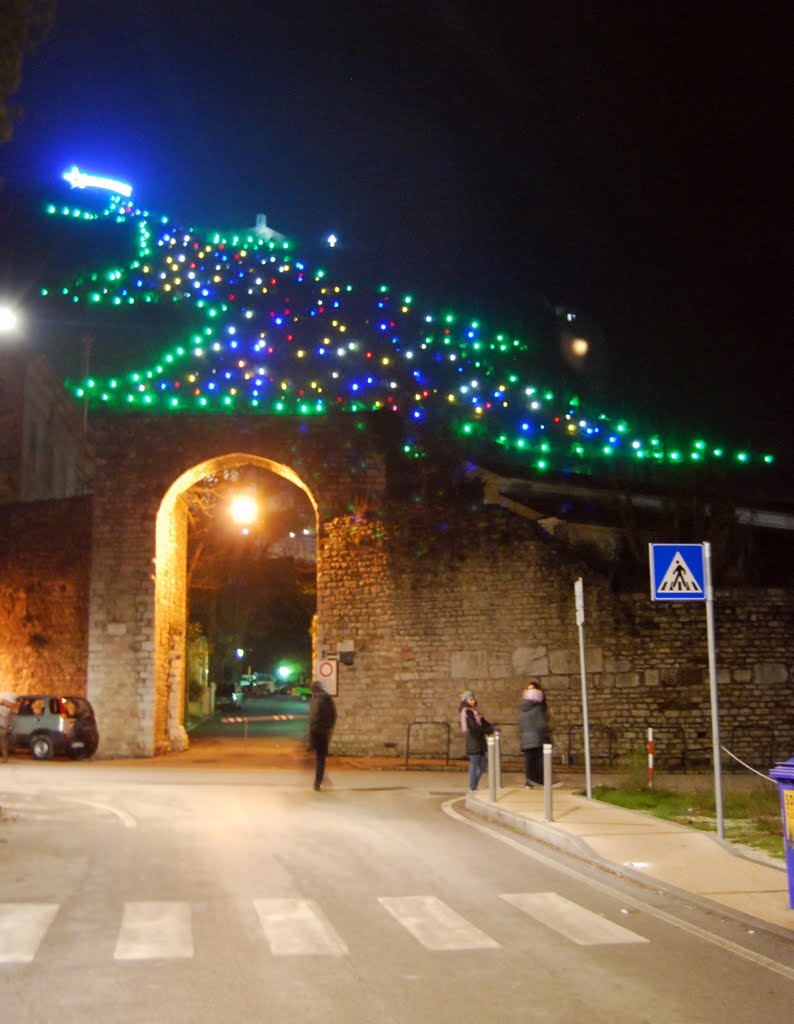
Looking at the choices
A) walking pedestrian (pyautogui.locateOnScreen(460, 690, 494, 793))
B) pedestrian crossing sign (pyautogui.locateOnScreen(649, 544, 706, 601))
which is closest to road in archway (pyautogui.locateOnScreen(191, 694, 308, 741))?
walking pedestrian (pyautogui.locateOnScreen(460, 690, 494, 793))

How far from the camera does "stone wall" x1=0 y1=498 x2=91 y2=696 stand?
26078mm

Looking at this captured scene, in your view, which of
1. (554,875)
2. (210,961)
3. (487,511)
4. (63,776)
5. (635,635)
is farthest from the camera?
(487,511)

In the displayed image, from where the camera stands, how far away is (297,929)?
22.6ft

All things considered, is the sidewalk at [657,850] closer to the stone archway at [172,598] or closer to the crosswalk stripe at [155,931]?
the crosswalk stripe at [155,931]

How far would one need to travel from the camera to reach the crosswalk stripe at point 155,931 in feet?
20.4

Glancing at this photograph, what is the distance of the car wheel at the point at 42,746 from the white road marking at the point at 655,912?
14083 millimetres

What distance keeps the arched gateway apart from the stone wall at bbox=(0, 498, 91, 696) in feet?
2.21

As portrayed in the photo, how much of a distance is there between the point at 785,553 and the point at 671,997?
88.2 feet

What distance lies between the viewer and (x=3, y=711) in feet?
74.6

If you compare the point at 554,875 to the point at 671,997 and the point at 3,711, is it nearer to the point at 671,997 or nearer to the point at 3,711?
the point at 671,997

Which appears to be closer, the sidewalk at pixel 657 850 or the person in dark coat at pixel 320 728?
the sidewalk at pixel 657 850

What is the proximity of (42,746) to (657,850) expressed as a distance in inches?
677

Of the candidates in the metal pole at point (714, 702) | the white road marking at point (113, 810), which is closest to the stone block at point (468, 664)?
the white road marking at point (113, 810)

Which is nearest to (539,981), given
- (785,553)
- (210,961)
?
(210,961)
